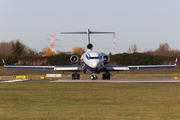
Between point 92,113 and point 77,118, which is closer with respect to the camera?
point 77,118

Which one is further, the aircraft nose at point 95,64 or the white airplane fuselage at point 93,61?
the white airplane fuselage at point 93,61

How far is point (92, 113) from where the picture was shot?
12836 mm

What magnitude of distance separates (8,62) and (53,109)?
68.3 m

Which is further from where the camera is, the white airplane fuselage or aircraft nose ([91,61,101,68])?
the white airplane fuselage

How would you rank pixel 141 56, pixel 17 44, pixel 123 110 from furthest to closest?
pixel 17 44, pixel 141 56, pixel 123 110

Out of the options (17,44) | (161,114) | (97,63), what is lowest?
(161,114)

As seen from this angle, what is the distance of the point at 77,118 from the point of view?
38.2ft

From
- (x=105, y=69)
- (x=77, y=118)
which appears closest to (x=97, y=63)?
(x=105, y=69)

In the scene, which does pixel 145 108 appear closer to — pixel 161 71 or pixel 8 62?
pixel 161 71

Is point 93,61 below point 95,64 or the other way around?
the other way around

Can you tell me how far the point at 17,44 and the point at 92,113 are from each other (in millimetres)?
85046

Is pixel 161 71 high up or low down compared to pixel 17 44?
down

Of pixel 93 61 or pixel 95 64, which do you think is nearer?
pixel 95 64

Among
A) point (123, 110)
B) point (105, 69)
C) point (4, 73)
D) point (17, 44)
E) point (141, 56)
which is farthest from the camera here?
point (17, 44)
